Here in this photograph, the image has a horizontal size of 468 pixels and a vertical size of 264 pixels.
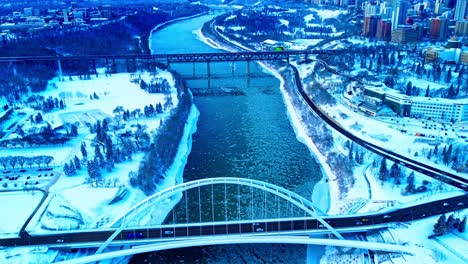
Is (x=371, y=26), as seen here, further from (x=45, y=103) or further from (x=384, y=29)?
(x=45, y=103)

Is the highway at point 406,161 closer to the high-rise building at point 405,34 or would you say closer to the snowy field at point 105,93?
the snowy field at point 105,93

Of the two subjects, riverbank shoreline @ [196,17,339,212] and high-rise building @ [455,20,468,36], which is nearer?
riverbank shoreline @ [196,17,339,212]

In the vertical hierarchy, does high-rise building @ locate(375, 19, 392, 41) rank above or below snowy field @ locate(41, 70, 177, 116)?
above

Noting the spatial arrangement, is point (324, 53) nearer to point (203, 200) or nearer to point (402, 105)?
point (402, 105)

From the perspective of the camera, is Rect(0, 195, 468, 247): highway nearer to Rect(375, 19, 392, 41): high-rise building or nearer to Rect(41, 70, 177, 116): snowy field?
Rect(41, 70, 177, 116): snowy field

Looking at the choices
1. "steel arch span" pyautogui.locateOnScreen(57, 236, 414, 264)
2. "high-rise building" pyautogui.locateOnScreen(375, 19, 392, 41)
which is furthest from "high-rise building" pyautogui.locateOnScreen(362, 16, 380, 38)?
"steel arch span" pyautogui.locateOnScreen(57, 236, 414, 264)
